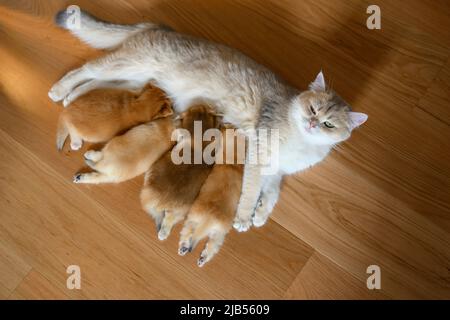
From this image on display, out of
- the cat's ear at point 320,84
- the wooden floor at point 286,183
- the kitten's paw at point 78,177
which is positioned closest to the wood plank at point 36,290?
the wooden floor at point 286,183

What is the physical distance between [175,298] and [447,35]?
5.82 feet

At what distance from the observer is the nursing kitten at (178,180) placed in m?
1.34

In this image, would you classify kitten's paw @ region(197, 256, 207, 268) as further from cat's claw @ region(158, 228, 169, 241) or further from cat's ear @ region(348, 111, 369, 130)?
cat's ear @ region(348, 111, 369, 130)

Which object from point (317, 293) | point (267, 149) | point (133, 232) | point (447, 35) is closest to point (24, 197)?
point (133, 232)

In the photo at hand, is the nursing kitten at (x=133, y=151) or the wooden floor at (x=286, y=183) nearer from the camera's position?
the nursing kitten at (x=133, y=151)

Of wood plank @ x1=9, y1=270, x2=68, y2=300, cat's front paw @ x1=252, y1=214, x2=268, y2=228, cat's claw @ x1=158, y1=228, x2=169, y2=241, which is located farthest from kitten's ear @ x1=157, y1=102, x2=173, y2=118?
wood plank @ x1=9, y1=270, x2=68, y2=300

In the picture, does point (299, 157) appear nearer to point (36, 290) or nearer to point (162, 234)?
point (162, 234)

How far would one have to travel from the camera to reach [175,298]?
154 centimetres

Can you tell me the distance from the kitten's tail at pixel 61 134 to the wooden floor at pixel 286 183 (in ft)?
0.18

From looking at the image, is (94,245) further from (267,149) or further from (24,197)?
(267,149)

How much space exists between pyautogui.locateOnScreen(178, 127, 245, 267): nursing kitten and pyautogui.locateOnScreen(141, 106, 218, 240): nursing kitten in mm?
33

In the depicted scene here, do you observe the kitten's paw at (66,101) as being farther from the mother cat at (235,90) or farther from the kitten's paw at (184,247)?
the kitten's paw at (184,247)

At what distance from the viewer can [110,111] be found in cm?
138
